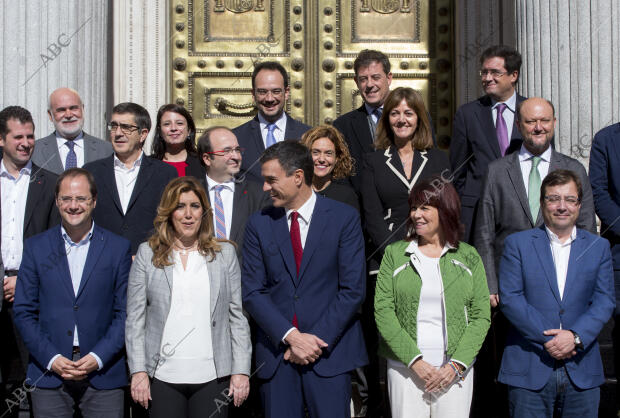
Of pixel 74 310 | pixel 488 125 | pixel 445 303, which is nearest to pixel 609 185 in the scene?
pixel 488 125

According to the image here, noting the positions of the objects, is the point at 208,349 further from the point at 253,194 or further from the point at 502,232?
the point at 502,232

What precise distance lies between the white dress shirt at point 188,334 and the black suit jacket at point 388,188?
112 cm

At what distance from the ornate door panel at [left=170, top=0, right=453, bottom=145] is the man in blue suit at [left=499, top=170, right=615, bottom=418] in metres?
3.15

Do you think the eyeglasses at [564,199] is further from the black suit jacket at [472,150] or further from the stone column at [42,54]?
the stone column at [42,54]

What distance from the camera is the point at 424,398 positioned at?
154 inches

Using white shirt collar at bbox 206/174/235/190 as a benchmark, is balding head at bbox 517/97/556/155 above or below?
above

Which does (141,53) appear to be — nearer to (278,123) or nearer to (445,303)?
(278,123)

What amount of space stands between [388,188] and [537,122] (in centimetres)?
91

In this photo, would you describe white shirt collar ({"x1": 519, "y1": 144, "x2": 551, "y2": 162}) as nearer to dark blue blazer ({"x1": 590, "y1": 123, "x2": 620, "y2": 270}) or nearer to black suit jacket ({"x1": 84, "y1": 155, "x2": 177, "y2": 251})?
dark blue blazer ({"x1": 590, "y1": 123, "x2": 620, "y2": 270})

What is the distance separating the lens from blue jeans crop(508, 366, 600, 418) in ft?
13.1

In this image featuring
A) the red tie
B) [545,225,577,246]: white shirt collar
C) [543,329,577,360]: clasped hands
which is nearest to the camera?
[543,329,577,360]: clasped hands

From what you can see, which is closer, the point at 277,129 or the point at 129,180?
the point at 129,180

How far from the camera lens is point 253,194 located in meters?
4.71

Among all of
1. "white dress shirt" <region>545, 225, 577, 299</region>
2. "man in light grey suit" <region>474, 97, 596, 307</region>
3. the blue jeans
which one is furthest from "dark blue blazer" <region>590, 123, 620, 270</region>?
the blue jeans
